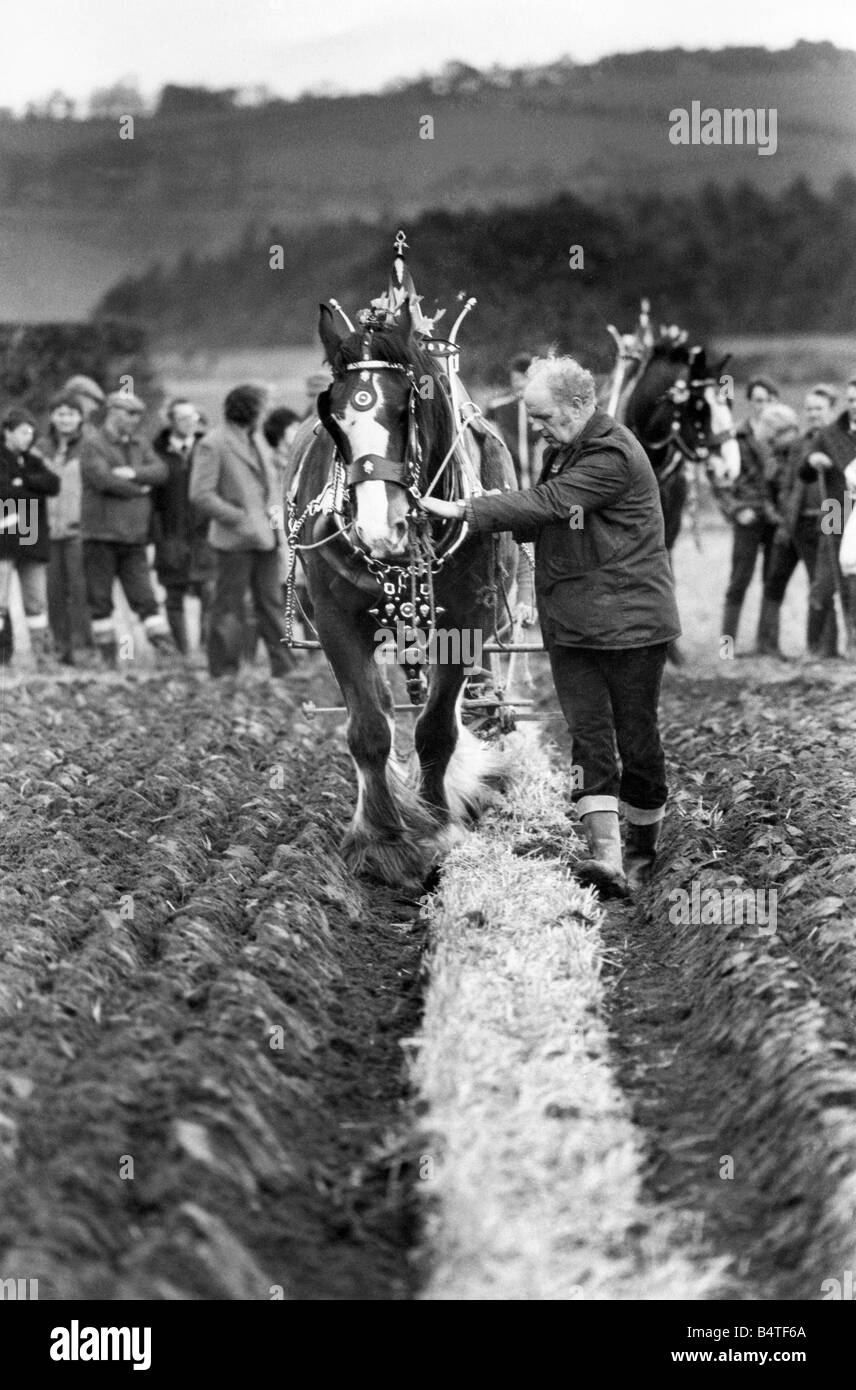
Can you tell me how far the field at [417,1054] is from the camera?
4461 millimetres

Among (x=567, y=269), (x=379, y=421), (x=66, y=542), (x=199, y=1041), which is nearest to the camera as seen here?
(x=199, y=1041)

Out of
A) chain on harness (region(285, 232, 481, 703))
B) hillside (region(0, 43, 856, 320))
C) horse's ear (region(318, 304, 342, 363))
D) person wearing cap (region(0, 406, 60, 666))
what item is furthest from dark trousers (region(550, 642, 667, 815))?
hillside (region(0, 43, 856, 320))

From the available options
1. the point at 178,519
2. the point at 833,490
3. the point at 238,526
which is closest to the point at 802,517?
the point at 833,490

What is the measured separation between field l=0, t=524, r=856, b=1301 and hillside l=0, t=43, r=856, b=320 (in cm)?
2240

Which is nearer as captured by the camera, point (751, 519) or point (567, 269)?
point (751, 519)

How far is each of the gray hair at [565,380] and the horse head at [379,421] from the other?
1.41 feet

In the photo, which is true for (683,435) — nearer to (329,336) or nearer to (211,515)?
(211,515)

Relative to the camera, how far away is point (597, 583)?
23.9 feet

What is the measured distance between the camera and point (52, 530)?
15.0 m

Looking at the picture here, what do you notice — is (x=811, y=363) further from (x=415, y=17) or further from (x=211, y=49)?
(x=211, y=49)

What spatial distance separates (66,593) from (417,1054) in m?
9.94

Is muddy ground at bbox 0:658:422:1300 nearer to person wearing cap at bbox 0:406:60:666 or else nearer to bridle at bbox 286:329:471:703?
bridle at bbox 286:329:471:703

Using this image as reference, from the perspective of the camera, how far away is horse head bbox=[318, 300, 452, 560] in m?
6.64

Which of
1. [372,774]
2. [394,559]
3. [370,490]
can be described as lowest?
[372,774]
